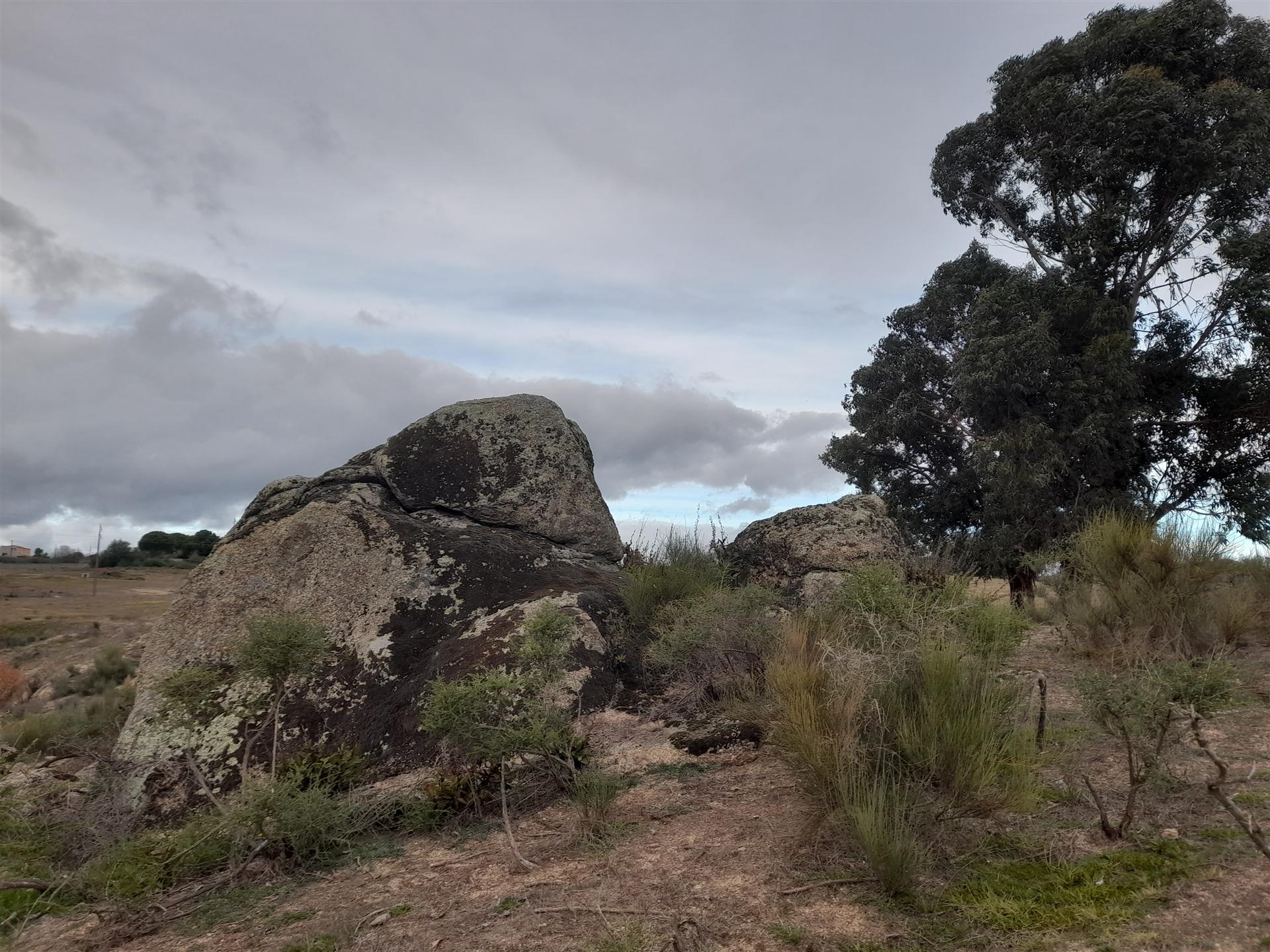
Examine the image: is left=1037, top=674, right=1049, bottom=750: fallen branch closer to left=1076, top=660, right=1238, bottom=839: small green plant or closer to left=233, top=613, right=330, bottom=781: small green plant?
left=1076, top=660, right=1238, bottom=839: small green plant

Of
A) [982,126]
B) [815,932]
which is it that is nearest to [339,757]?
[815,932]

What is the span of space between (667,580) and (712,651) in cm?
148

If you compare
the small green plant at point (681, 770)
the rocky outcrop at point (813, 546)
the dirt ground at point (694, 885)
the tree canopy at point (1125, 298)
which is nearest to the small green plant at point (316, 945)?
the dirt ground at point (694, 885)

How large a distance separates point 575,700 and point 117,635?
19738 mm

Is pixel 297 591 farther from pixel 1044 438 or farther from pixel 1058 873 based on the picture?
pixel 1044 438

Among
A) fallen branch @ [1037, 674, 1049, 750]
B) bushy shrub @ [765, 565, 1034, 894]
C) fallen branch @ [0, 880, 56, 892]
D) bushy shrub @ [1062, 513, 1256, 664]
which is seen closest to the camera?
bushy shrub @ [765, 565, 1034, 894]

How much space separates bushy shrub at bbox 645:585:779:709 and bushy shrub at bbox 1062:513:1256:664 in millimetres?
3087

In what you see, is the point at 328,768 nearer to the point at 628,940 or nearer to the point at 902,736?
the point at 628,940

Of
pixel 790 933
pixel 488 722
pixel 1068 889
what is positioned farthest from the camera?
pixel 488 722

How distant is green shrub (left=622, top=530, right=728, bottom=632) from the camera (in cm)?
686

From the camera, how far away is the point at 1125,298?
1438 centimetres

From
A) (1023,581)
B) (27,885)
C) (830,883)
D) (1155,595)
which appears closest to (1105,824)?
(830,883)

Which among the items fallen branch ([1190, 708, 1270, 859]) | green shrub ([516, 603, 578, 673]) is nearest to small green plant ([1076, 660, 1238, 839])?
fallen branch ([1190, 708, 1270, 859])

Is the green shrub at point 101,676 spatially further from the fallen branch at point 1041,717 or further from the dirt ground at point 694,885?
the fallen branch at point 1041,717
